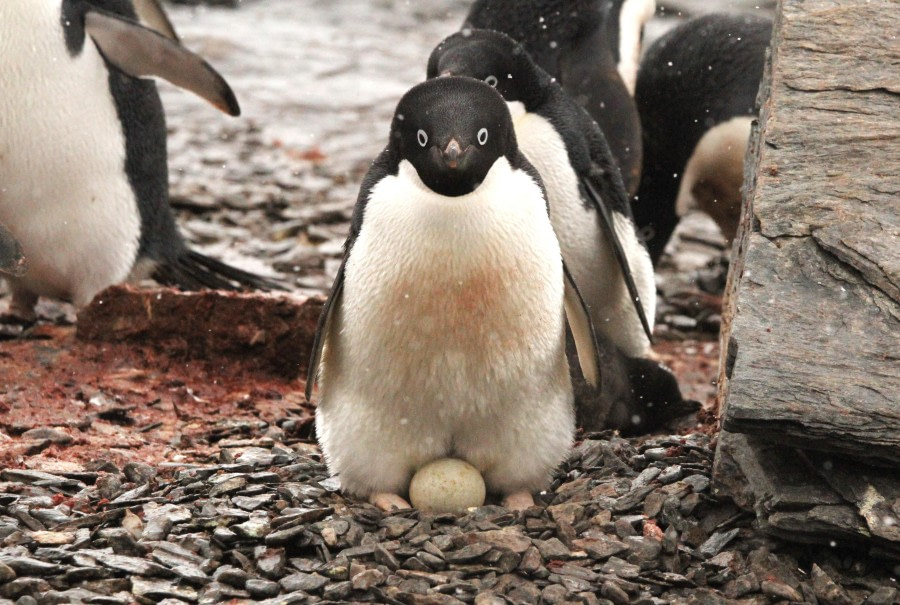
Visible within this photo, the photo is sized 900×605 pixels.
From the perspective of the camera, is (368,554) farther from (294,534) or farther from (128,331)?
(128,331)

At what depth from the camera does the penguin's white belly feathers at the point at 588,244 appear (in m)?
4.49

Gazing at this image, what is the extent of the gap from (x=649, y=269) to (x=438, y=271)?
1.95 m

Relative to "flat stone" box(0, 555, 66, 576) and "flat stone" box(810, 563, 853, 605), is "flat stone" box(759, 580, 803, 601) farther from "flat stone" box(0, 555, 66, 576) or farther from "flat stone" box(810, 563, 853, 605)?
"flat stone" box(0, 555, 66, 576)

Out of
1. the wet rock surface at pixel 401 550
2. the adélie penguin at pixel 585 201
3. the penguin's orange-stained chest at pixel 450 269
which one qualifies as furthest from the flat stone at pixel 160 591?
the adélie penguin at pixel 585 201

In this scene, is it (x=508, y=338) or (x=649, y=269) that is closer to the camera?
(x=508, y=338)

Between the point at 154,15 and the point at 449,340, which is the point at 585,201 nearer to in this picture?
the point at 449,340

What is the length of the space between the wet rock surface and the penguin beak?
2.92 ft

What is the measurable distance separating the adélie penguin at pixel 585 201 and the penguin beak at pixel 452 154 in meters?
1.31

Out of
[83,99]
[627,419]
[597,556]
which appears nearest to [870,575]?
[597,556]

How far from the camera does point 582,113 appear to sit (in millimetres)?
4727

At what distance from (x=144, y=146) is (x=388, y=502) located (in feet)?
8.64

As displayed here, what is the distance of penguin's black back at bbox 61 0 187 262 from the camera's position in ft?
17.4

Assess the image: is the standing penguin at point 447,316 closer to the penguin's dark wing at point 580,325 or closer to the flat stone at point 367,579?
the penguin's dark wing at point 580,325

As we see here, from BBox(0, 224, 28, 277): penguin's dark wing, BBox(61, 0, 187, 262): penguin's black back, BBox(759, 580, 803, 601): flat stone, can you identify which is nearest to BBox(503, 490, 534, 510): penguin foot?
BBox(759, 580, 803, 601): flat stone
